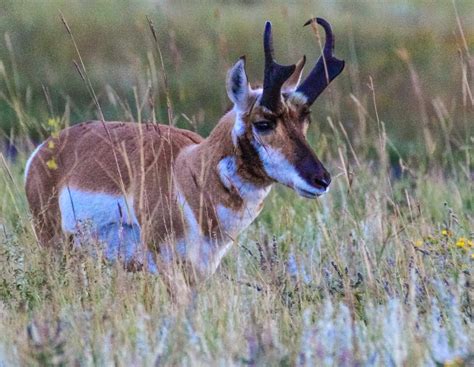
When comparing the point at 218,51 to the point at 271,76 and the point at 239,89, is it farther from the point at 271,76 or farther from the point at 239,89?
the point at 271,76

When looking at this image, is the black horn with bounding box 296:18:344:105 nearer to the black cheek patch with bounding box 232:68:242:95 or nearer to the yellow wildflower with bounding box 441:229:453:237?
the black cheek patch with bounding box 232:68:242:95

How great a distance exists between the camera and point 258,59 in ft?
51.4

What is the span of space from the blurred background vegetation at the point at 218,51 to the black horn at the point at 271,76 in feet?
25.4

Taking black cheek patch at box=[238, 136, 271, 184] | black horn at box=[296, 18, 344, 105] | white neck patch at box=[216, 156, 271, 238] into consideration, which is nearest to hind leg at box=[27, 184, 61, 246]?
white neck patch at box=[216, 156, 271, 238]

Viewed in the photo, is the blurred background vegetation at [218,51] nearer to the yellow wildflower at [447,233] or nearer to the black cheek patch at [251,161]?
the yellow wildflower at [447,233]

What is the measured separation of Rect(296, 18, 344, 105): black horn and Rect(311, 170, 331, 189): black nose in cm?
50

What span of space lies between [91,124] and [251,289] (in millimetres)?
1663

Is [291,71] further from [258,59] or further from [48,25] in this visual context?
[48,25]

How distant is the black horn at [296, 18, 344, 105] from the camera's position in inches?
222

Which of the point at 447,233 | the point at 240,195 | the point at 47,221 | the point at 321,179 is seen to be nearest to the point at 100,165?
the point at 47,221

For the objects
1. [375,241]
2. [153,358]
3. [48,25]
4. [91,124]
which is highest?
[153,358]

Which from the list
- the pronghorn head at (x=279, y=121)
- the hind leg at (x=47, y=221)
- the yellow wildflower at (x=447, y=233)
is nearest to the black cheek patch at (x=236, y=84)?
the pronghorn head at (x=279, y=121)

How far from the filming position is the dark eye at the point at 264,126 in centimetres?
549

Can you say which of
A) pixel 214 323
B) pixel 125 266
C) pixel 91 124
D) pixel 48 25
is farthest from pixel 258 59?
pixel 214 323
